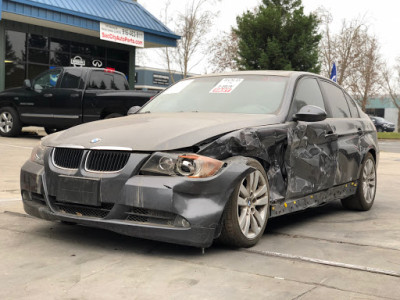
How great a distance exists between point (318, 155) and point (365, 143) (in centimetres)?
141

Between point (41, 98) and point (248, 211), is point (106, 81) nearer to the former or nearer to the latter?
point (41, 98)

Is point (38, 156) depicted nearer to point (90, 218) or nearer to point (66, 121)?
point (90, 218)

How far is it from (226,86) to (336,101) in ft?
4.90

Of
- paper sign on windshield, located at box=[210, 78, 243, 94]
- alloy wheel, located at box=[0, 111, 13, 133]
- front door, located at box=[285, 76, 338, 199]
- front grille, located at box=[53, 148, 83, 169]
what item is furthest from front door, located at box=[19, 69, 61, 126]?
front grille, located at box=[53, 148, 83, 169]

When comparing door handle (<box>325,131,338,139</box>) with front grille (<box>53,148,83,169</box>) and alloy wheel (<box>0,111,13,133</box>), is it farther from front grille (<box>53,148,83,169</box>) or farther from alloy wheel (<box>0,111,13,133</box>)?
alloy wheel (<box>0,111,13,133</box>)

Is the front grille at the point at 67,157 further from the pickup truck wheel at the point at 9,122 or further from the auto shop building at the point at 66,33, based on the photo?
the auto shop building at the point at 66,33

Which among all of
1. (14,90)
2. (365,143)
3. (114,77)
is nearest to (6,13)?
(14,90)

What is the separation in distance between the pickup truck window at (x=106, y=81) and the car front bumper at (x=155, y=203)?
34.6ft

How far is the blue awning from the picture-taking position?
18.2m

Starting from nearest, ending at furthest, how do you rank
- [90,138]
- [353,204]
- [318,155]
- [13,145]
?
1. [90,138]
2. [318,155]
3. [353,204]
4. [13,145]

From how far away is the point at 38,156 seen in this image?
184 inches

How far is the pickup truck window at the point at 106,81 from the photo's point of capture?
1453 cm

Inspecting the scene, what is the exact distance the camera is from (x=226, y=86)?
5527 mm

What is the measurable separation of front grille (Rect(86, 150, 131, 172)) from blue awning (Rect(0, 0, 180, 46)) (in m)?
14.9
